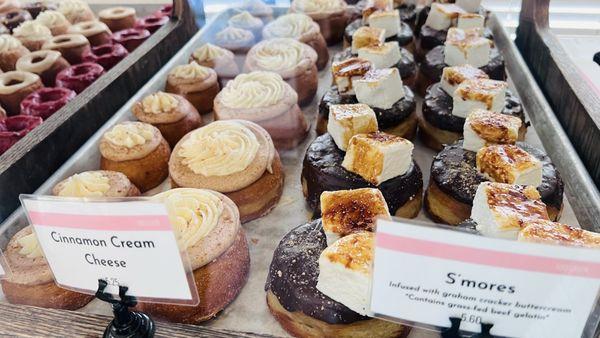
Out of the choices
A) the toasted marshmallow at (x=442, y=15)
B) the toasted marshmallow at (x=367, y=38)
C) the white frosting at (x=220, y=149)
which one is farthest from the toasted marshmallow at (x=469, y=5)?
the white frosting at (x=220, y=149)

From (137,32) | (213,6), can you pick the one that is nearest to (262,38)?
(213,6)

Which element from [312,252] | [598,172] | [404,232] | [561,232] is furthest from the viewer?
[598,172]

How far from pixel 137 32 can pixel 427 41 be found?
7.51 ft

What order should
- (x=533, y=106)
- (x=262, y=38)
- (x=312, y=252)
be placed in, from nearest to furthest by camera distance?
1. (x=312, y=252)
2. (x=533, y=106)
3. (x=262, y=38)

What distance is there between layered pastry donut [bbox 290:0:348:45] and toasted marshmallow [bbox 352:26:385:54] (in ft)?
3.05

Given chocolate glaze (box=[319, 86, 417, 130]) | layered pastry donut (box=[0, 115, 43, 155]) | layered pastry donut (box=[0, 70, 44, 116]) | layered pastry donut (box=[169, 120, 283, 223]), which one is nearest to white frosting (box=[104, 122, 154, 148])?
layered pastry donut (box=[169, 120, 283, 223])

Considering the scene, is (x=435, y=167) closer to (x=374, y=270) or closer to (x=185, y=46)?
(x=374, y=270)

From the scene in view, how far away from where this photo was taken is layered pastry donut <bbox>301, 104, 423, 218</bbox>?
86.4 inches

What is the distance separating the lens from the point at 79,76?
335 centimetres

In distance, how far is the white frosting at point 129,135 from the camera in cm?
270

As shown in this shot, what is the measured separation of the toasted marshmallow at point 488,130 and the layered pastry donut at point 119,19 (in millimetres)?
3287

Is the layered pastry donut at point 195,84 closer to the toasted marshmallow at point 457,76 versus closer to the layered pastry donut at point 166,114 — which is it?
the layered pastry donut at point 166,114

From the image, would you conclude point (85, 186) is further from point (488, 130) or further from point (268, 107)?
point (488, 130)

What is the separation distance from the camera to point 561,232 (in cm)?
145
